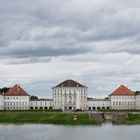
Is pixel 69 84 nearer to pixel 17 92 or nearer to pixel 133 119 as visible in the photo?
pixel 17 92

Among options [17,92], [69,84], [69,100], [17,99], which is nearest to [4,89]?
[17,92]

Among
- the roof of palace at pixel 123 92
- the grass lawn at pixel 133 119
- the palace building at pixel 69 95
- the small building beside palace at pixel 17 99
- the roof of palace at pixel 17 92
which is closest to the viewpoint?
the grass lawn at pixel 133 119

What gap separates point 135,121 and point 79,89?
41.8 meters

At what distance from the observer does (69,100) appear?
11119 cm

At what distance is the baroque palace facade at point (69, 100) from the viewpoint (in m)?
110

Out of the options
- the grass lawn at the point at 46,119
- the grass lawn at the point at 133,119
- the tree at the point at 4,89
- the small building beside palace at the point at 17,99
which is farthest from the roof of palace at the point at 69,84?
the grass lawn at the point at 133,119

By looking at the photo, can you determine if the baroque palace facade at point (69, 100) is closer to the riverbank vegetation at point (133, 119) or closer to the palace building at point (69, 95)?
the palace building at point (69, 95)

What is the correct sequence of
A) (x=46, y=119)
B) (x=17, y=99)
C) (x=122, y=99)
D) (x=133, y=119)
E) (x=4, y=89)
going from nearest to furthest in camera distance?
(x=46, y=119)
(x=133, y=119)
(x=17, y=99)
(x=122, y=99)
(x=4, y=89)

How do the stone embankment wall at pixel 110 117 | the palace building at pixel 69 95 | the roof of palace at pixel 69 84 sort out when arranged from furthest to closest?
the roof of palace at pixel 69 84 < the palace building at pixel 69 95 < the stone embankment wall at pixel 110 117

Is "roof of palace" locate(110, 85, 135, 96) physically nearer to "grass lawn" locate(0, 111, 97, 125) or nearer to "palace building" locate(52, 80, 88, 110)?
"palace building" locate(52, 80, 88, 110)

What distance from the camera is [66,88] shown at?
110500 millimetres

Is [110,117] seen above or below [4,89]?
below

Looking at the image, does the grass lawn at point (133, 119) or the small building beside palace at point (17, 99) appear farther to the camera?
the small building beside palace at point (17, 99)

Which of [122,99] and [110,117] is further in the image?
[122,99]
